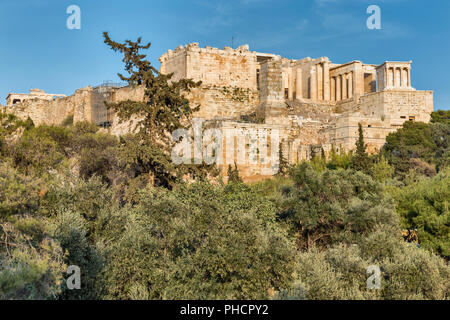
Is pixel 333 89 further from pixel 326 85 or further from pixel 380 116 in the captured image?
pixel 380 116

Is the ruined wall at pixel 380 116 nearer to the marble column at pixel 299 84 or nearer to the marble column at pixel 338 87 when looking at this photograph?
the marble column at pixel 338 87

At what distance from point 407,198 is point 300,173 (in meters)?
4.66

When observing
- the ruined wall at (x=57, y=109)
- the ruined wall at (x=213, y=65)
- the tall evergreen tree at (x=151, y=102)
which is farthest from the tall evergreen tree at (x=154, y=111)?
the ruined wall at (x=57, y=109)

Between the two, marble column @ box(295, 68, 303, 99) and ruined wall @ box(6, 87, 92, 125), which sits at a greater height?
marble column @ box(295, 68, 303, 99)

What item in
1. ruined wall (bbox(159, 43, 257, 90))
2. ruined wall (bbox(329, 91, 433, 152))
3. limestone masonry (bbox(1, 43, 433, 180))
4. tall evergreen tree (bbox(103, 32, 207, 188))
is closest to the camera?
tall evergreen tree (bbox(103, 32, 207, 188))

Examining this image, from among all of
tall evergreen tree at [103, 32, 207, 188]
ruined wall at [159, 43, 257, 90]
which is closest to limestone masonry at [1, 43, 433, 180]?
ruined wall at [159, 43, 257, 90]

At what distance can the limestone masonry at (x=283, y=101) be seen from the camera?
2769 cm

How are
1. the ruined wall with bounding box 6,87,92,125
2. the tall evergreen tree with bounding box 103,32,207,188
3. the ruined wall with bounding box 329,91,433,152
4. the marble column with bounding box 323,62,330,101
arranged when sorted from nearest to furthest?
1. the tall evergreen tree with bounding box 103,32,207,188
2. the ruined wall with bounding box 329,91,433,152
3. the marble column with bounding box 323,62,330,101
4. the ruined wall with bounding box 6,87,92,125

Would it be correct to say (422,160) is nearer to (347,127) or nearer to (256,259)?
(347,127)

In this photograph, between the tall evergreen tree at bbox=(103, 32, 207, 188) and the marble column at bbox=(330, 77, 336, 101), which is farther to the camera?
the marble column at bbox=(330, 77, 336, 101)

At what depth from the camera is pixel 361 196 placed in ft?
63.4

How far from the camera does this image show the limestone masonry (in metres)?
27.7

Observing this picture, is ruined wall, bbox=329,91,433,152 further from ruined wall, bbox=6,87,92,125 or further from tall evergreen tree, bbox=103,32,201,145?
ruined wall, bbox=6,87,92,125
